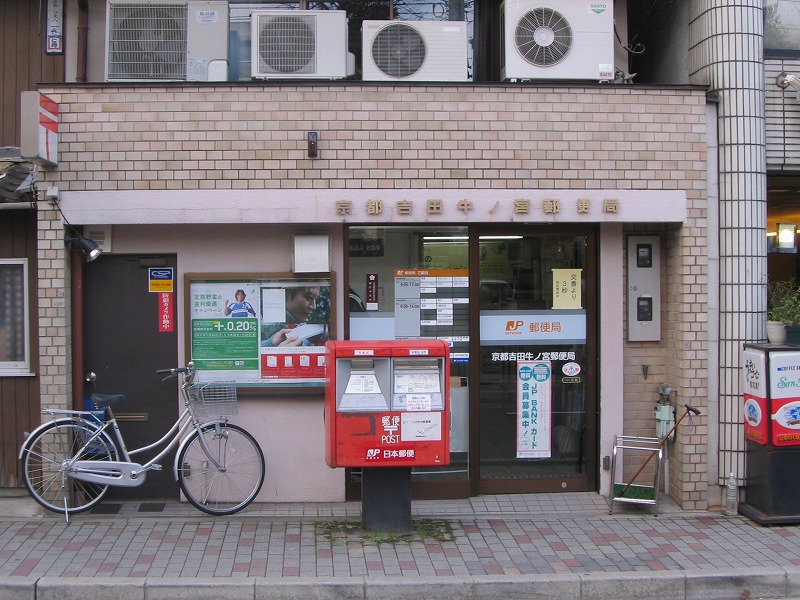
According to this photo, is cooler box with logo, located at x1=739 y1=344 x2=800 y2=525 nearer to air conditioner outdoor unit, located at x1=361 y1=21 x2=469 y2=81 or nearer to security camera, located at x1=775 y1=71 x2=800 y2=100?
security camera, located at x1=775 y1=71 x2=800 y2=100

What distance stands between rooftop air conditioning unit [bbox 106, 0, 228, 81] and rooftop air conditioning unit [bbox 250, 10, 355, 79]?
40 cm

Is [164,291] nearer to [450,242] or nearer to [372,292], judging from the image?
[372,292]

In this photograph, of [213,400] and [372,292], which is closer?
[213,400]

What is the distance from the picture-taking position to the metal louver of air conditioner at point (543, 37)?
7.13 meters

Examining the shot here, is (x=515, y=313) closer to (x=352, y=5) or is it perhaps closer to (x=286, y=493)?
(x=286, y=493)

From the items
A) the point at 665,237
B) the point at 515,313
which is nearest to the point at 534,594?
the point at 515,313

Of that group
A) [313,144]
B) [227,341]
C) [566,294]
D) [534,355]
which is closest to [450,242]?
[566,294]

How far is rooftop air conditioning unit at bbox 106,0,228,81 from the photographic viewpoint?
7.07 metres

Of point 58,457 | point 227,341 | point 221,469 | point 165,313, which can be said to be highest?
point 165,313

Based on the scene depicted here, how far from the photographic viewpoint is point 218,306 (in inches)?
280

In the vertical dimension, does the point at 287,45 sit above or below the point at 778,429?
above

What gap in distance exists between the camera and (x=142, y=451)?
6.81 m

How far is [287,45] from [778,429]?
219 inches

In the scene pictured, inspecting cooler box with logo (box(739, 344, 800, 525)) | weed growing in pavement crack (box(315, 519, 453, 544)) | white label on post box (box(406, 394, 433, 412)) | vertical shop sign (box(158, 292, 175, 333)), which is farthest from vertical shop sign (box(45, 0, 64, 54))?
cooler box with logo (box(739, 344, 800, 525))
